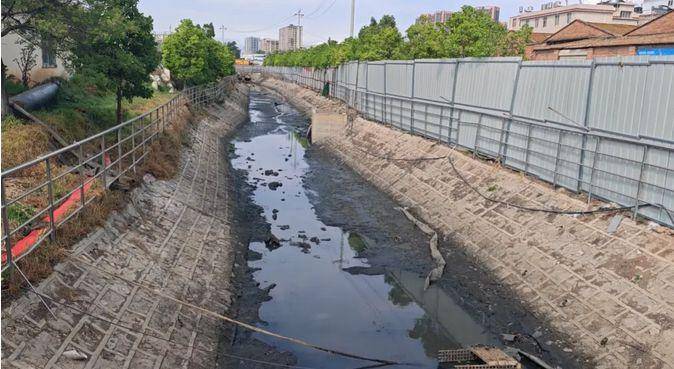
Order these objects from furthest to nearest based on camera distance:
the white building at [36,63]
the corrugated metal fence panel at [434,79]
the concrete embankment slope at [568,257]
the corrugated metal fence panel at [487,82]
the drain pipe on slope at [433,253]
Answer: the corrugated metal fence panel at [434,79] → the white building at [36,63] → the corrugated metal fence panel at [487,82] → the drain pipe on slope at [433,253] → the concrete embankment slope at [568,257]

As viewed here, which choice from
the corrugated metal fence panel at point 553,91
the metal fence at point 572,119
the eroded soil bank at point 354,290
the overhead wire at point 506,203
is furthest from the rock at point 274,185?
the corrugated metal fence panel at point 553,91

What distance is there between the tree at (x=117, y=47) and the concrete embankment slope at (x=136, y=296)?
4.60m

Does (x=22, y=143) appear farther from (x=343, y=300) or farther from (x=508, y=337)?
(x=508, y=337)

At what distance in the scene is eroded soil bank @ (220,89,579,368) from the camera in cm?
1077

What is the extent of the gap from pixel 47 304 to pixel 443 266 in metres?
9.89

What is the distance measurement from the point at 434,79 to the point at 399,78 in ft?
18.2

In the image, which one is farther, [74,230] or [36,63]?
[36,63]

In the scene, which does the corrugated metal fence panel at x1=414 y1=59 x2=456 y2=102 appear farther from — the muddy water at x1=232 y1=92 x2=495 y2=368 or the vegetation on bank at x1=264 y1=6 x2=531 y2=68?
the muddy water at x1=232 y1=92 x2=495 y2=368

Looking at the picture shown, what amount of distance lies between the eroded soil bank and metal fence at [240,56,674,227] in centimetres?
360

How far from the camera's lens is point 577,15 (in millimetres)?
83438

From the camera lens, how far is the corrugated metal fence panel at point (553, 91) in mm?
14141

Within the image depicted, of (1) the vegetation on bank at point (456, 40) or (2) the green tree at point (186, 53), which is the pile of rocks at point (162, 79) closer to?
(2) the green tree at point (186, 53)

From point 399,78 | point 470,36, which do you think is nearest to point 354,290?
point 470,36

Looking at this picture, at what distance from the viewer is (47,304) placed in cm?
749
